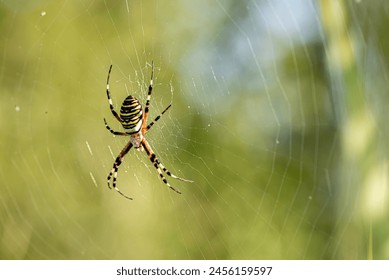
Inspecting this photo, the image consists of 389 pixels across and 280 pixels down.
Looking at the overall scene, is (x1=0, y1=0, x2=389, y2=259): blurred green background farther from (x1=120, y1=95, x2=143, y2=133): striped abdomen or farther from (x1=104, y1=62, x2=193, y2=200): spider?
(x1=120, y1=95, x2=143, y2=133): striped abdomen

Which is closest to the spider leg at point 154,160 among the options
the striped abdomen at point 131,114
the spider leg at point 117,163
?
the spider leg at point 117,163

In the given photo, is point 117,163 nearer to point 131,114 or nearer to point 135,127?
point 135,127

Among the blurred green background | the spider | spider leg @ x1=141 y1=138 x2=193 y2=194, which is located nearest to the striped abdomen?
the spider

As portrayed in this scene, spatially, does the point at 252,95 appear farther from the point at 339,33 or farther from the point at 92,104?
the point at 339,33

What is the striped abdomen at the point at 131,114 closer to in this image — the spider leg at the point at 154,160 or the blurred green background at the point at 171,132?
the blurred green background at the point at 171,132

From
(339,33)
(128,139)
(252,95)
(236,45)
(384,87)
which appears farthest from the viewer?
(128,139)

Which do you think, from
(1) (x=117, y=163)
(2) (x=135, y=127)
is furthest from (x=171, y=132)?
(1) (x=117, y=163)

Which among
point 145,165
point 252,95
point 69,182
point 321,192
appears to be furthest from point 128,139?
point 321,192
